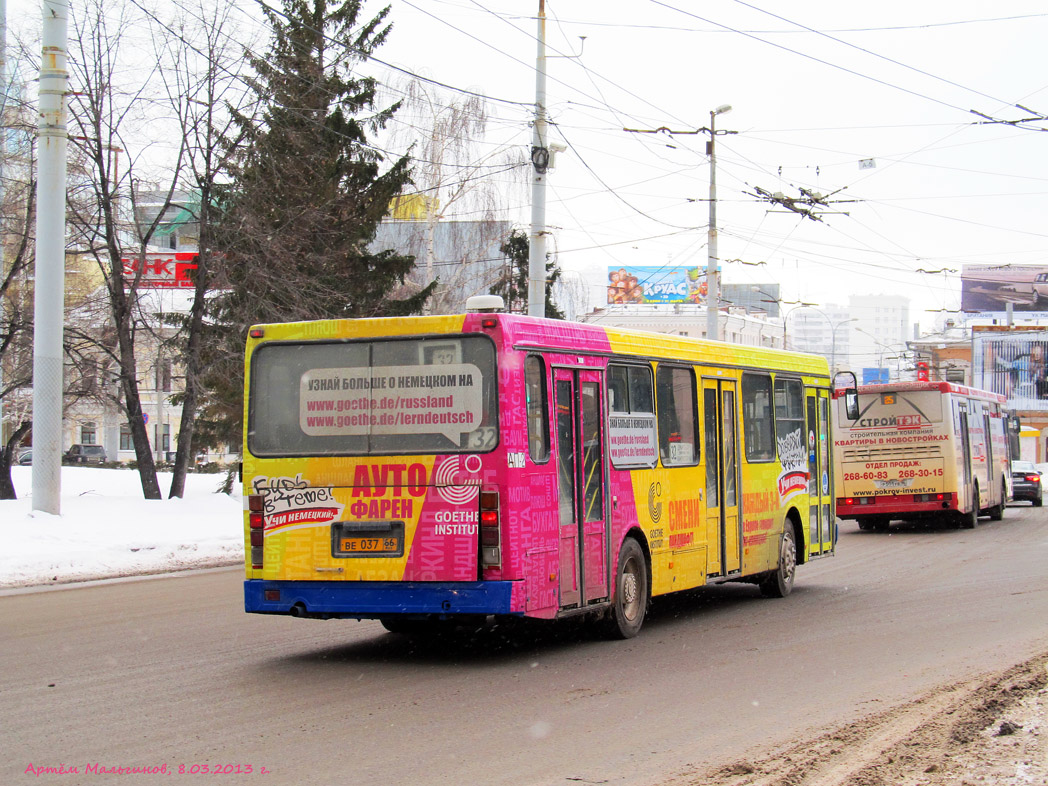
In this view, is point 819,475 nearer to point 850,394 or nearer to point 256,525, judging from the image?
point 850,394

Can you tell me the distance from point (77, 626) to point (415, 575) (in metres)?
3.93

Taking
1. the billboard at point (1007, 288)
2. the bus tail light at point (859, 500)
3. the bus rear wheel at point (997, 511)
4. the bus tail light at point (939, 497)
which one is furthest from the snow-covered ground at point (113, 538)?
the billboard at point (1007, 288)

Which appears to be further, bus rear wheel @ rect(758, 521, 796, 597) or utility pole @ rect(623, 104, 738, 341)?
utility pole @ rect(623, 104, 738, 341)

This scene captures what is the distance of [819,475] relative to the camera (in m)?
Answer: 15.5

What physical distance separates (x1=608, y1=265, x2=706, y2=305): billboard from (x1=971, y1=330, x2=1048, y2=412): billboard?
89.1 ft

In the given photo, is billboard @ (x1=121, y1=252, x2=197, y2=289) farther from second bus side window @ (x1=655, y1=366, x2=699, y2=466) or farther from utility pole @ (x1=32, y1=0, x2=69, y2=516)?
second bus side window @ (x1=655, y1=366, x2=699, y2=466)

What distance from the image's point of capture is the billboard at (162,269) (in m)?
24.7

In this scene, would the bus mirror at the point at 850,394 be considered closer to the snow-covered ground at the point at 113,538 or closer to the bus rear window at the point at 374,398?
the bus rear window at the point at 374,398

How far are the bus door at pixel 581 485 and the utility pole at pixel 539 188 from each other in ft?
37.3

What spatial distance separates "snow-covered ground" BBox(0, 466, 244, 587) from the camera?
639 inches

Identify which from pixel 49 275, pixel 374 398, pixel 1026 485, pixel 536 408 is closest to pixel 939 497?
pixel 1026 485

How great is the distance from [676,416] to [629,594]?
1873 mm

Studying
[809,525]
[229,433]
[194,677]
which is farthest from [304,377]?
[229,433]

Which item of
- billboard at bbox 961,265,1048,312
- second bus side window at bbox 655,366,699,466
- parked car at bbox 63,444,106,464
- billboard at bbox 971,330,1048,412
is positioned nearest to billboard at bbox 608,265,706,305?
billboard at bbox 961,265,1048,312
